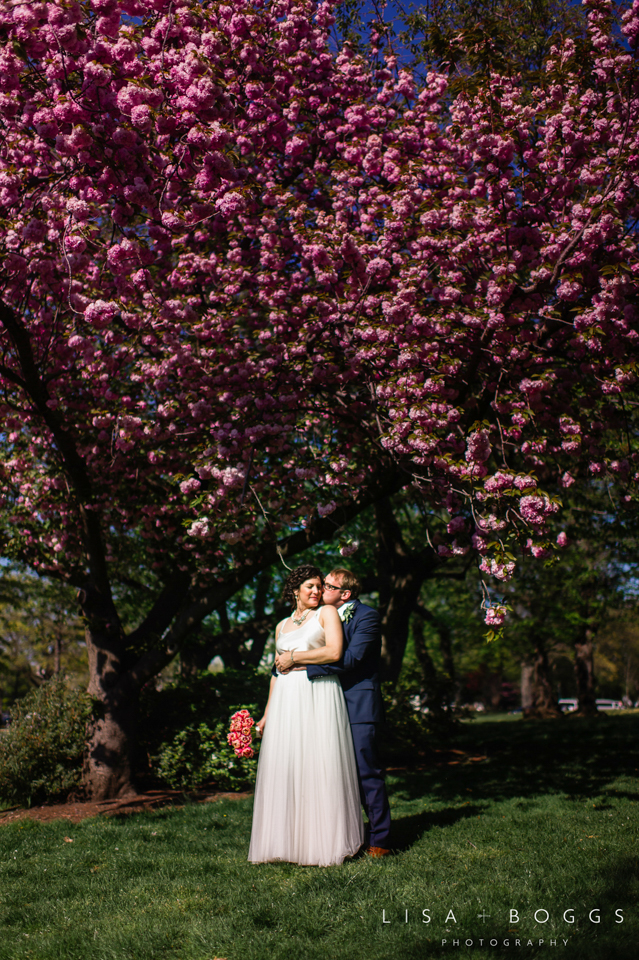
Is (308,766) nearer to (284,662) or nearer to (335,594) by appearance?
(284,662)

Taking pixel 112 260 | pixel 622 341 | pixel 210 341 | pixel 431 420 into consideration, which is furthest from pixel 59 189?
pixel 622 341

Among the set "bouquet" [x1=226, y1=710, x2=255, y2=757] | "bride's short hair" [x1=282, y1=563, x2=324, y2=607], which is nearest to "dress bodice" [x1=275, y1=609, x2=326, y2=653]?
"bride's short hair" [x1=282, y1=563, x2=324, y2=607]

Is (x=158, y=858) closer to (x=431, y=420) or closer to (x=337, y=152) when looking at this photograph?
(x=431, y=420)

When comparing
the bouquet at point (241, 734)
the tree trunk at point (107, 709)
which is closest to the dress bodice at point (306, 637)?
the bouquet at point (241, 734)

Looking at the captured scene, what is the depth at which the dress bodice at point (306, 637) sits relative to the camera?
498 cm

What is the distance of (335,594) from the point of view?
5.26 meters

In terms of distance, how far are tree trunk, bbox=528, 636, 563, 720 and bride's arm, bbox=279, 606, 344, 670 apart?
68.2 feet

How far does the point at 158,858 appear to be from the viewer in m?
5.43

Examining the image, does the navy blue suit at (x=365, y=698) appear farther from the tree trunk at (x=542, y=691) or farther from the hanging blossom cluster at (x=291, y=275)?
the tree trunk at (x=542, y=691)

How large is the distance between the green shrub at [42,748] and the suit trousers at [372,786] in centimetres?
563

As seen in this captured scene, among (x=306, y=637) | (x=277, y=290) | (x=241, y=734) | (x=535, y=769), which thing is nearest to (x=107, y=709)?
(x=241, y=734)

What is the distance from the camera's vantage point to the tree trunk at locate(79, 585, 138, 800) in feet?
29.3

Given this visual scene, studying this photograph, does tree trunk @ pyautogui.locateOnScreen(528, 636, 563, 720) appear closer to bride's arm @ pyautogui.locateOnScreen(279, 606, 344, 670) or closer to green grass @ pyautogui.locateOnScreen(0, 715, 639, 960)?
green grass @ pyautogui.locateOnScreen(0, 715, 639, 960)

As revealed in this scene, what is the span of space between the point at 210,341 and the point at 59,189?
262 centimetres
